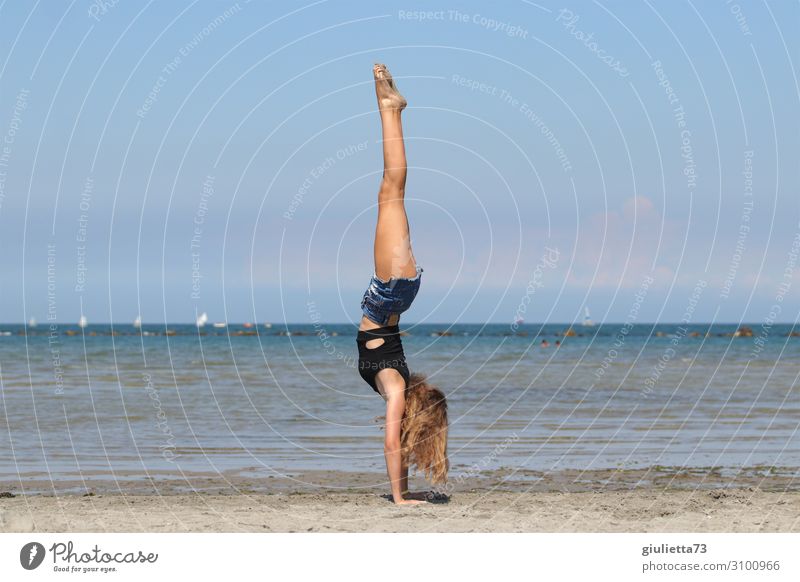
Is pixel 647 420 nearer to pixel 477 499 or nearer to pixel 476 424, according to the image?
pixel 476 424

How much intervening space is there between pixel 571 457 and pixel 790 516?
5.91 m

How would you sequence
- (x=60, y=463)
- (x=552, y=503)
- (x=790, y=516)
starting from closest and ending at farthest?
1. (x=790, y=516)
2. (x=552, y=503)
3. (x=60, y=463)

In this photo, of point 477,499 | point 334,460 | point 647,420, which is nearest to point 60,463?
point 334,460

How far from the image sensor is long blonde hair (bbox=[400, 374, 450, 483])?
458 inches

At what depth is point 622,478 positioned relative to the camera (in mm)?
15203

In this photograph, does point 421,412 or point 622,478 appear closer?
point 421,412

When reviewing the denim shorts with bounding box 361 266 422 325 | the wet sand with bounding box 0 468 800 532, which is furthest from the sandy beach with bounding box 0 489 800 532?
the denim shorts with bounding box 361 266 422 325

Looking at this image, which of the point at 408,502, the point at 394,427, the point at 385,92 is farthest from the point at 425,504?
the point at 385,92

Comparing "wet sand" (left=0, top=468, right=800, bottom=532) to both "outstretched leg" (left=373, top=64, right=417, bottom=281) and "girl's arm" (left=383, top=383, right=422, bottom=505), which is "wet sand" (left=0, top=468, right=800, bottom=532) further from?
"outstretched leg" (left=373, top=64, right=417, bottom=281)

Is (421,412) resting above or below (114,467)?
above

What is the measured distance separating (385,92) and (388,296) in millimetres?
2044

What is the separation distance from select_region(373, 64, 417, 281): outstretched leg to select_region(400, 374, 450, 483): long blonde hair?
5.26 ft

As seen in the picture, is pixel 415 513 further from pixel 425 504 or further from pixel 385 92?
pixel 385 92
